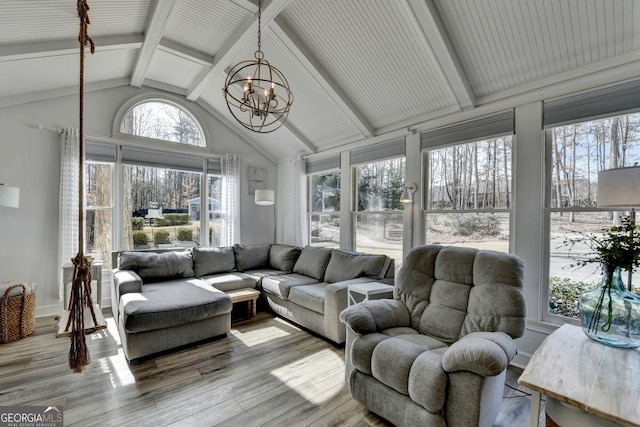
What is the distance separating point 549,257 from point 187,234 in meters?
4.77

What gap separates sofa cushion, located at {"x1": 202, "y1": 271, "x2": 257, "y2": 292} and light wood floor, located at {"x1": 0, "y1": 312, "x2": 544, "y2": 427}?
86 cm

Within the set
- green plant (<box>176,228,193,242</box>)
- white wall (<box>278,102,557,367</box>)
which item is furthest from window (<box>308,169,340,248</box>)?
white wall (<box>278,102,557,367</box>)

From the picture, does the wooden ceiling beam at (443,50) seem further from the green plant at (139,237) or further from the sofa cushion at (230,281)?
the green plant at (139,237)

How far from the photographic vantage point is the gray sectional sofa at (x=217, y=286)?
2.69 m

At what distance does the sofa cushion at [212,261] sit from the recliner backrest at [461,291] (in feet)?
9.18

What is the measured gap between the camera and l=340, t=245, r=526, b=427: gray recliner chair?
5.09 ft

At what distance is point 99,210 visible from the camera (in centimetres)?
405

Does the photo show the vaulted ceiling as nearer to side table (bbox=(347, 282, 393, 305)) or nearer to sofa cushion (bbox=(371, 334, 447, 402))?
side table (bbox=(347, 282, 393, 305))

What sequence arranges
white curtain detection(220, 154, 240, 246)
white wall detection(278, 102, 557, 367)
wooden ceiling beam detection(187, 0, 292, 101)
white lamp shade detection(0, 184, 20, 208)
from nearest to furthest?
white wall detection(278, 102, 557, 367) < wooden ceiling beam detection(187, 0, 292, 101) < white lamp shade detection(0, 184, 20, 208) < white curtain detection(220, 154, 240, 246)

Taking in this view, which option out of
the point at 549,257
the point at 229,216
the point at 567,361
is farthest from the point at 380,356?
the point at 229,216

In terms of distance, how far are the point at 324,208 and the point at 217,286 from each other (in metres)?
2.18

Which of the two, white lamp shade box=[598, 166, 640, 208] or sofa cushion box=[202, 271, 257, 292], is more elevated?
white lamp shade box=[598, 166, 640, 208]

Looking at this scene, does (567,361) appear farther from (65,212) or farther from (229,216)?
(65,212)

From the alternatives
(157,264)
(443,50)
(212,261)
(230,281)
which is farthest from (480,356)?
(157,264)
